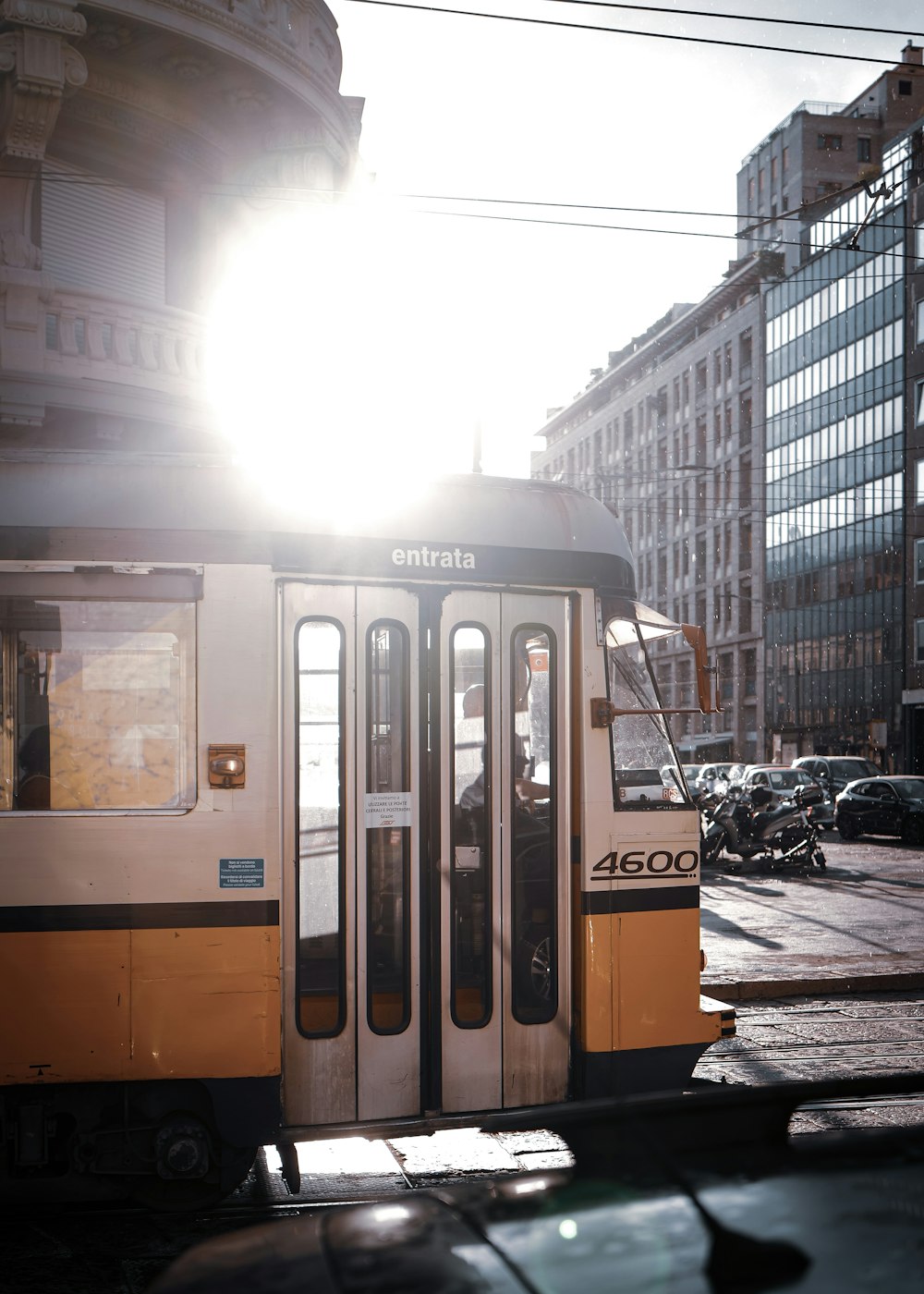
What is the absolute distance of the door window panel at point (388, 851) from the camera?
5.61m

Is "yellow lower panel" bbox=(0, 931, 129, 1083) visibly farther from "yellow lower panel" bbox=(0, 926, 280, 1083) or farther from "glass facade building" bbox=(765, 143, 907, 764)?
"glass facade building" bbox=(765, 143, 907, 764)

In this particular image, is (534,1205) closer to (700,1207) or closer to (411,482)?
(700,1207)

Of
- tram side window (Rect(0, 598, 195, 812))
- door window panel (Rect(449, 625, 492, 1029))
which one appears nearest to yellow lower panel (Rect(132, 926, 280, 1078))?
tram side window (Rect(0, 598, 195, 812))

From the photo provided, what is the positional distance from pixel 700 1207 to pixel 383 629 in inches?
148

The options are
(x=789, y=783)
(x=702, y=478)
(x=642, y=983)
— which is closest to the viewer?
(x=642, y=983)

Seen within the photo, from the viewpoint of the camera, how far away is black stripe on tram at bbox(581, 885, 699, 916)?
5859mm

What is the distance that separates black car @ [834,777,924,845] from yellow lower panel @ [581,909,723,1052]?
24741 millimetres

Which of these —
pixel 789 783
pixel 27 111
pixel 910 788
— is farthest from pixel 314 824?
pixel 789 783

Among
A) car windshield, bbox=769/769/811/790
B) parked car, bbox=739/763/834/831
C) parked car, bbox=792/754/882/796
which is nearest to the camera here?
parked car, bbox=739/763/834/831

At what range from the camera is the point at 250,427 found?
53.8 feet

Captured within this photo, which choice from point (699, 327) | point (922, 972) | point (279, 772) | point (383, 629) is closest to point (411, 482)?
point (383, 629)

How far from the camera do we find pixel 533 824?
5910 millimetres

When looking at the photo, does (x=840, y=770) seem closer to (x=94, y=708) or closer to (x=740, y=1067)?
(x=740, y=1067)

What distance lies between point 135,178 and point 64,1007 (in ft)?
42.7
